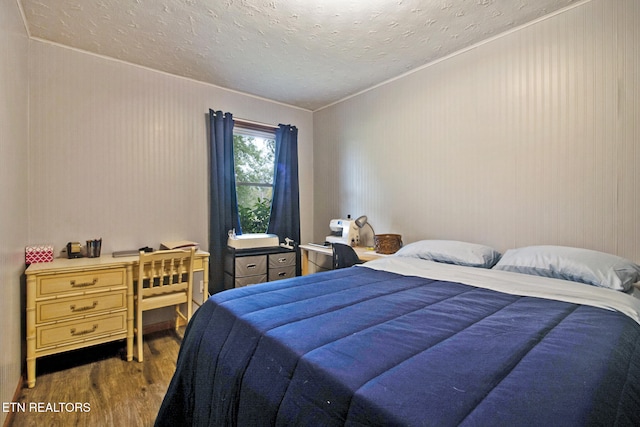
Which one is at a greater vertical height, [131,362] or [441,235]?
[441,235]

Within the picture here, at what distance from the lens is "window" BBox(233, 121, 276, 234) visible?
12.0 ft

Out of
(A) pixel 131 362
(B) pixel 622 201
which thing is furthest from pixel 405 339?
(A) pixel 131 362

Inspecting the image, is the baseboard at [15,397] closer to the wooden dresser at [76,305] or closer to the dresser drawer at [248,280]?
the wooden dresser at [76,305]

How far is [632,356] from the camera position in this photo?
981mm

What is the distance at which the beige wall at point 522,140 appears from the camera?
188 cm

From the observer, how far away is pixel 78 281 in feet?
7.24

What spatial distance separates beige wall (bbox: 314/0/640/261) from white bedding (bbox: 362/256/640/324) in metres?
0.57

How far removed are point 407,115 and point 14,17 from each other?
3064 millimetres

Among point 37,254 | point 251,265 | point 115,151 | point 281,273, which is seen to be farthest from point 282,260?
point 37,254

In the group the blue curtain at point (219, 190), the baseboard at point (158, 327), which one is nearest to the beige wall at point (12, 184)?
the baseboard at point (158, 327)

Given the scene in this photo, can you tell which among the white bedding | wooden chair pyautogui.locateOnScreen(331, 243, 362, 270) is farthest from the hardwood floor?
the white bedding

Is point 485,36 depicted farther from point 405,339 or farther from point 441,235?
point 405,339

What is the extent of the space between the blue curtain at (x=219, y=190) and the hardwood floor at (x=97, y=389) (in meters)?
0.95

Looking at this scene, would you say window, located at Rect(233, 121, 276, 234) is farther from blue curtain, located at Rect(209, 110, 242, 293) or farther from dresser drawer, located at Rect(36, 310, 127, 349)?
dresser drawer, located at Rect(36, 310, 127, 349)
